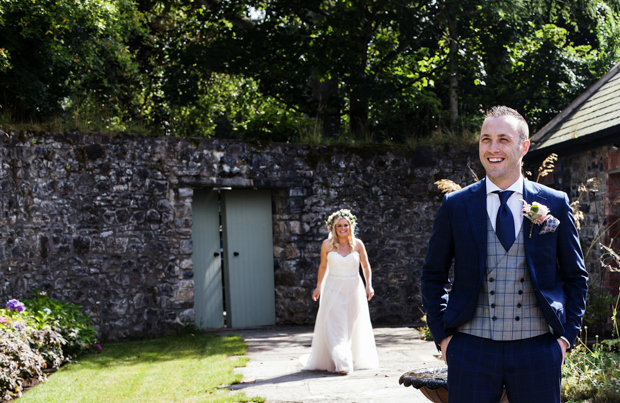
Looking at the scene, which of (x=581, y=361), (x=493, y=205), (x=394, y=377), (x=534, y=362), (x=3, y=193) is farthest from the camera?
(x=3, y=193)

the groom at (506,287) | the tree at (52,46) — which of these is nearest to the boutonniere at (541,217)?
the groom at (506,287)

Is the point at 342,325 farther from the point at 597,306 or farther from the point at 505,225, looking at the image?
the point at 505,225

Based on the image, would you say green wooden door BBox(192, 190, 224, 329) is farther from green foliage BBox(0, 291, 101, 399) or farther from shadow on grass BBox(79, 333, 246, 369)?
green foliage BBox(0, 291, 101, 399)

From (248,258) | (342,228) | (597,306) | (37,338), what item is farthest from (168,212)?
(597,306)

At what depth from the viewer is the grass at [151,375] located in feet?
17.8

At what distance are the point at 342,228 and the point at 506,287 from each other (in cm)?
469

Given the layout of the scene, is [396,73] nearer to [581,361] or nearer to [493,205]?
[581,361]

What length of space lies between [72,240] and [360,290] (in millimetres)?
4292

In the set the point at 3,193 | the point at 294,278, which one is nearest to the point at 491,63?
the point at 294,278

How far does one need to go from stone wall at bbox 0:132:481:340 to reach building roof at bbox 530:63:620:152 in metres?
1.40

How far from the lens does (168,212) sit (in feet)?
29.7

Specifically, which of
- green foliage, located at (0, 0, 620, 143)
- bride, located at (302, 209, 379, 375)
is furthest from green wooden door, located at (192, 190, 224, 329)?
bride, located at (302, 209, 379, 375)

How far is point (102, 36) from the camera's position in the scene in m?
9.53

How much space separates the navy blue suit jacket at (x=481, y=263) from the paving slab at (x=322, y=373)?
8.63 ft
